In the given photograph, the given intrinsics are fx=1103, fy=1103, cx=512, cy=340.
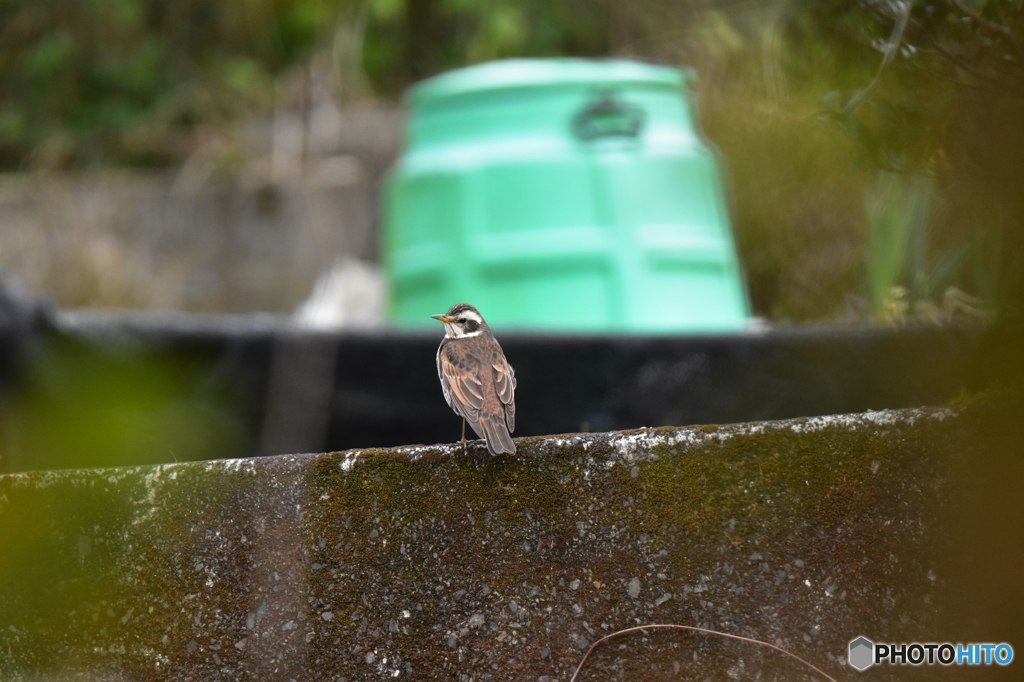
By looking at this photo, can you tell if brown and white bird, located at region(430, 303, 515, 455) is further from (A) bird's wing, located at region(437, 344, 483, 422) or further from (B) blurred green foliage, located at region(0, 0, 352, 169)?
(B) blurred green foliage, located at region(0, 0, 352, 169)

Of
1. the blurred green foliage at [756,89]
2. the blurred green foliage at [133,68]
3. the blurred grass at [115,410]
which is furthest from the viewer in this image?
the blurred green foliage at [133,68]

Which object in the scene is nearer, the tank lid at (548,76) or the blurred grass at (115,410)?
the blurred grass at (115,410)

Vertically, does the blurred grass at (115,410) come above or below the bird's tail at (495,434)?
below

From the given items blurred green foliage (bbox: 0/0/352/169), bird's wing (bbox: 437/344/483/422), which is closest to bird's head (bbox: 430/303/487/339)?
bird's wing (bbox: 437/344/483/422)

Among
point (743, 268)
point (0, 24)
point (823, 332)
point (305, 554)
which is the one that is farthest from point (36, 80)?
point (305, 554)

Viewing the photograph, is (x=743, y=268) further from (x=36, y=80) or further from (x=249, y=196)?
(x=36, y=80)

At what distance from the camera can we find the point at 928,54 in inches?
92.4

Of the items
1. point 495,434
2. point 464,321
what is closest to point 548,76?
point 464,321

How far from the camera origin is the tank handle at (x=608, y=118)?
5.20 meters

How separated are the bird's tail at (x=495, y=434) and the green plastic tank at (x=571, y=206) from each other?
→ 2807 mm

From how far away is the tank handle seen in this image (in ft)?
17.1

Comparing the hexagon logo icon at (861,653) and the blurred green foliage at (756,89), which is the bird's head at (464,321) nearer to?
the blurred green foliage at (756,89)

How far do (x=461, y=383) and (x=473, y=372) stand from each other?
Result: 51 millimetres

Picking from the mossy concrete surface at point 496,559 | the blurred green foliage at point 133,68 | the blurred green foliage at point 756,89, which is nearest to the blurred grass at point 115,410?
the mossy concrete surface at point 496,559
